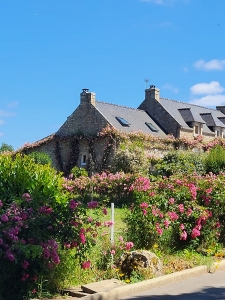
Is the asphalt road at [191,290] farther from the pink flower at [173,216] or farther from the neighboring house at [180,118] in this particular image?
the neighboring house at [180,118]

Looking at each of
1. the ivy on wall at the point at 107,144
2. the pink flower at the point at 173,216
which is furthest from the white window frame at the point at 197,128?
the pink flower at the point at 173,216

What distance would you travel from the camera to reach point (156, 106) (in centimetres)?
3953

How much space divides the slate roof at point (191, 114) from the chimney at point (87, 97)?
23.5 ft

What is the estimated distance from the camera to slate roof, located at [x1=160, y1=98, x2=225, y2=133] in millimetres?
39125

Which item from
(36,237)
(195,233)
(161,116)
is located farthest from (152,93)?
(36,237)

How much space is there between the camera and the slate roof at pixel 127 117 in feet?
113

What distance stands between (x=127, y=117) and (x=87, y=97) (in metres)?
3.49

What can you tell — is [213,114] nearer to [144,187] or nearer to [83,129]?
[83,129]

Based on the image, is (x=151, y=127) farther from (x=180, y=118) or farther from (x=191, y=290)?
(x=191, y=290)

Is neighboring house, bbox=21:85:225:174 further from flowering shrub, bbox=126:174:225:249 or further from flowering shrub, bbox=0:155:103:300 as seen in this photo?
flowering shrub, bbox=0:155:103:300

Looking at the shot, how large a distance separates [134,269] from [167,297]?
86 cm

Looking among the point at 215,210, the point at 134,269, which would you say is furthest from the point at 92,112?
the point at 134,269

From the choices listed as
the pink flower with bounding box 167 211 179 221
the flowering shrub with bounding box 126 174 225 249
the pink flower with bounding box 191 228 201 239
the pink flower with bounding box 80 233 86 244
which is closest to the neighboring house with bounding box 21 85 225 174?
the flowering shrub with bounding box 126 174 225 249

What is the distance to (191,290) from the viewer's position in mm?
7379
